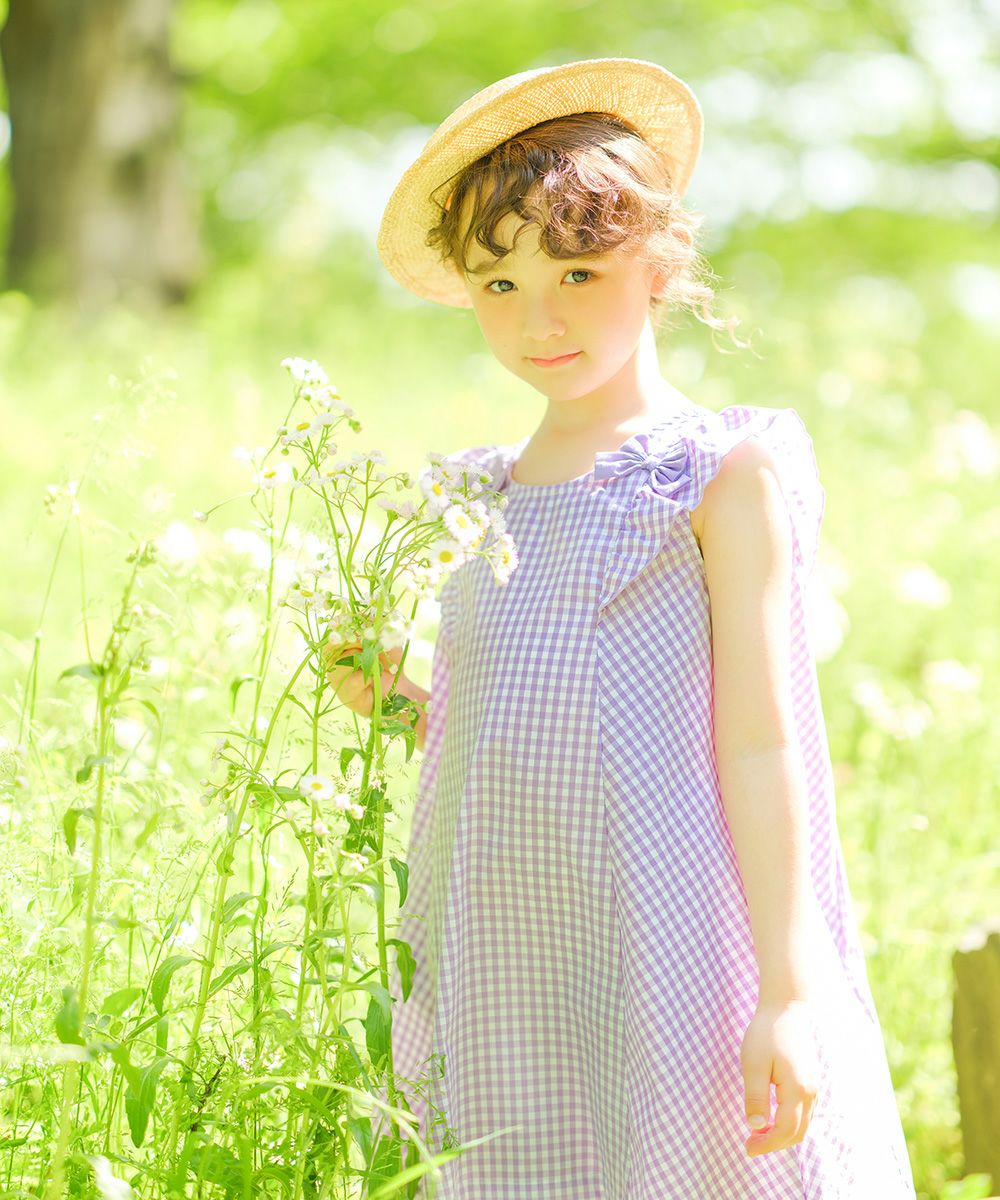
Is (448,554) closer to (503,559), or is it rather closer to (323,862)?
(503,559)

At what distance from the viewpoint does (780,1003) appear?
1.44 m

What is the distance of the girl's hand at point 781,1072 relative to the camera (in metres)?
1.41

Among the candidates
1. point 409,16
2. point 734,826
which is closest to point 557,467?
point 734,826

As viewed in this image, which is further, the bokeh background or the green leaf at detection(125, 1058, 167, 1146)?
the bokeh background

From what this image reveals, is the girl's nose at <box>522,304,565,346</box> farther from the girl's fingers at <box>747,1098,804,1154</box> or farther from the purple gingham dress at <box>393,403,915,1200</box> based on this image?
the girl's fingers at <box>747,1098,804,1154</box>

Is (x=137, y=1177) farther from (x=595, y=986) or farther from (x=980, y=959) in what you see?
(x=980, y=959)

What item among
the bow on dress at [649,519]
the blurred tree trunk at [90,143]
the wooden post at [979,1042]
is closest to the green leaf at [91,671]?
the bow on dress at [649,519]

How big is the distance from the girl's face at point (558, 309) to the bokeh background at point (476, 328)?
0.36 metres

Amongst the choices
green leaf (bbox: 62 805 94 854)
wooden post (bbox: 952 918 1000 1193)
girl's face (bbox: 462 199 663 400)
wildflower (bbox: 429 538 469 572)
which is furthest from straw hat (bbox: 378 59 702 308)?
wooden post (bbox: 952 918 1000 1193)

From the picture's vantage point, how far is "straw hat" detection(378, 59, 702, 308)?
1.69m

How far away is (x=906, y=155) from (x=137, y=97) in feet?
20.2

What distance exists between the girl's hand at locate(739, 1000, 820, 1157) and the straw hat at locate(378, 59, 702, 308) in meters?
1.10

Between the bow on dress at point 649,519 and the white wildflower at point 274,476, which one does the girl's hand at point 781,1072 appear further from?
the white wildflower at point 274,476

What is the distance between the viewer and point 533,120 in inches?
68.1
